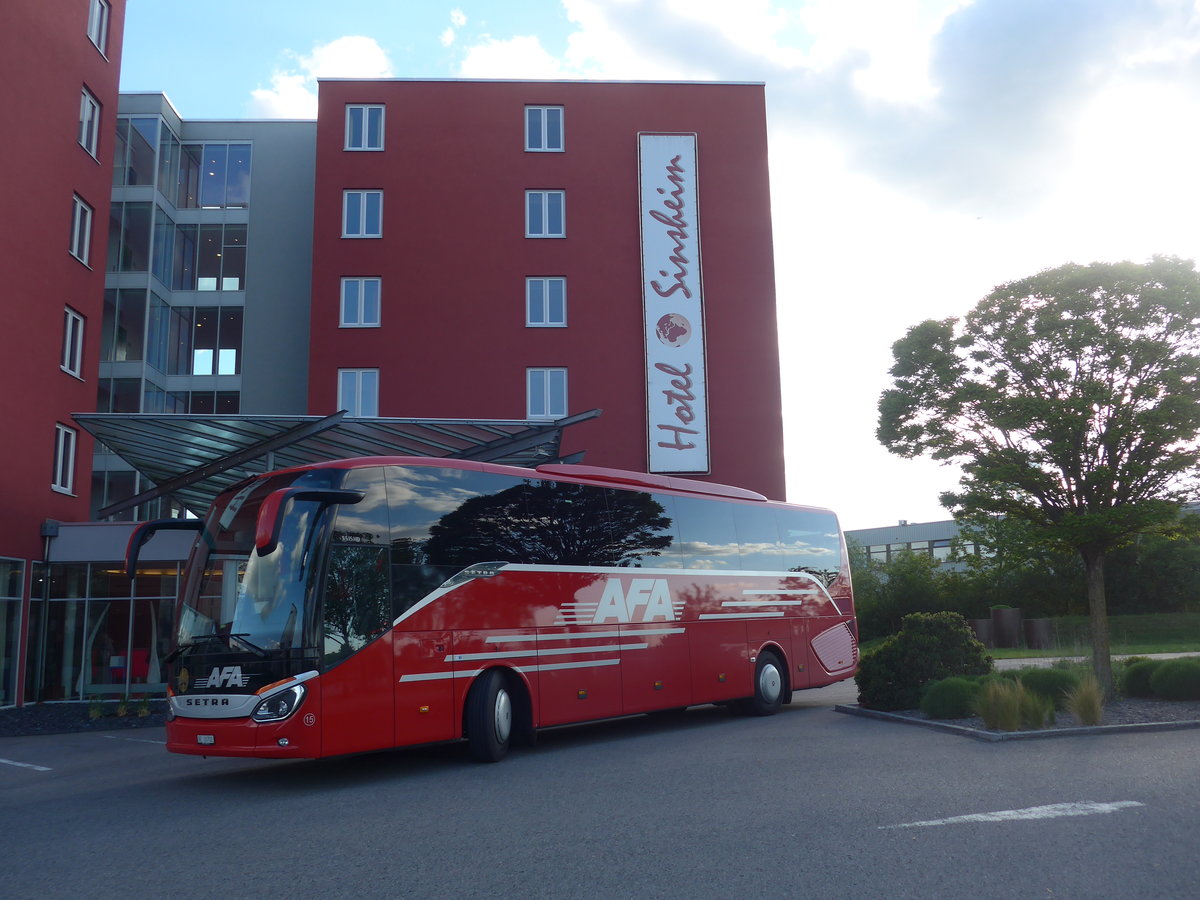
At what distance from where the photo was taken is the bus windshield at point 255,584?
35.4 feet

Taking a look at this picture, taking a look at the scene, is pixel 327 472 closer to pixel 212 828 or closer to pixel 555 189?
pixel 212 828

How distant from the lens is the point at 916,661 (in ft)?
53.3

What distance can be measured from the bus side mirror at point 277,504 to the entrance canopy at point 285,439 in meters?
5.56

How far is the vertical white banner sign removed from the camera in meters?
29.5

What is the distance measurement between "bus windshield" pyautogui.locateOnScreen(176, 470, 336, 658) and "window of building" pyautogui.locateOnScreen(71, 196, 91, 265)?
54.7 ft

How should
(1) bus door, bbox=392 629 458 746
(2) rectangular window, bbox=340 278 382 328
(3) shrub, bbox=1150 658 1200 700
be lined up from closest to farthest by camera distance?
(1) bus door, bbox=392 629 458 746, (3) shrub, bbox=1150 658 1200 700, (2) rectangular window, bbox=340 278 382 328

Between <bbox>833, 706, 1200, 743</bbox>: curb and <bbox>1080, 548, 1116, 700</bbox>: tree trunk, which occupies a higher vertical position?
<bbox>1080, 548, 1116, 700</bbox>: tree trunk

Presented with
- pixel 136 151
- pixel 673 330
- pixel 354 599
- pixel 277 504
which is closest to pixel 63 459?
pixel 136 151

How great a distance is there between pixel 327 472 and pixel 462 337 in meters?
18.7

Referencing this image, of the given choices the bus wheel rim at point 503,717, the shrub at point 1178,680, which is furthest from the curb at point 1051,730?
the bus wheel rim at point 503,717

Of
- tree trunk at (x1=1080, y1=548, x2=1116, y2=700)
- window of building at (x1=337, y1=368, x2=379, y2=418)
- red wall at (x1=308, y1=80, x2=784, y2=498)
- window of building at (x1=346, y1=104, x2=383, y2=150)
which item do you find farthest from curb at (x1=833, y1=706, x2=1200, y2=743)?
window of building at (x1=346, y1=104, x2=383, y2=150)

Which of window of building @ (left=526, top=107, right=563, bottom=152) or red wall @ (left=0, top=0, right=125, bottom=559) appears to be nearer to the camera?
red wall @ (left=0, top=0, right=125, bottom=559)

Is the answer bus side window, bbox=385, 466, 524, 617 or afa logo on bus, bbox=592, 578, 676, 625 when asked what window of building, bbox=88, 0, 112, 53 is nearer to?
bus side window, bbox=385, 466, 524, 617

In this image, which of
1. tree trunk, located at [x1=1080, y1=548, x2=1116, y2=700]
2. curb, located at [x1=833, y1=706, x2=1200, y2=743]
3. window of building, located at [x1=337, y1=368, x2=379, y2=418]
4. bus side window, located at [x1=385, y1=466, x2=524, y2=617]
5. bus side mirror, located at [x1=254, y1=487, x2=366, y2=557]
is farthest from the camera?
window of building, located at [x1=337, y1=368, x2=379, y2=418]
